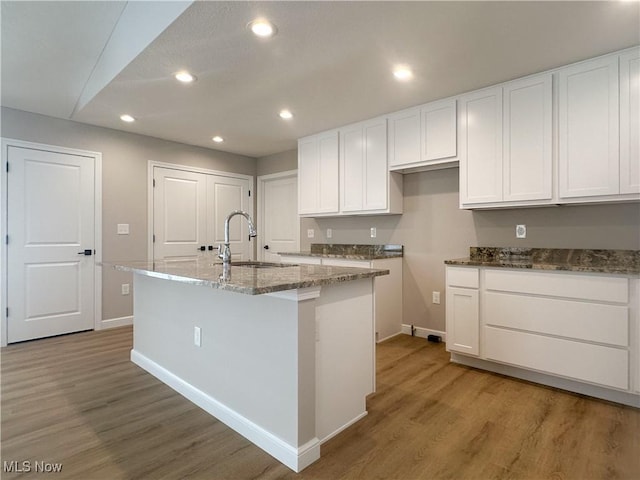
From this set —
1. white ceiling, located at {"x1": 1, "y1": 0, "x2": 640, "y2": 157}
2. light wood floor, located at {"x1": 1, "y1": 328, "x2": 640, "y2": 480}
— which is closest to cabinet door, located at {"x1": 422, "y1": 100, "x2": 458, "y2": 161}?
white ceiling, located at {"x1": 1, "y1": 0, "x2": 640, "y2": 157}

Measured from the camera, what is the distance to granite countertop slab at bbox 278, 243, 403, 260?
3.70m

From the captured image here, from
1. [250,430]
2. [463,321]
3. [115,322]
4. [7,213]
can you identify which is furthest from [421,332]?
[7,213]

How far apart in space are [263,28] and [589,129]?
2.34 m

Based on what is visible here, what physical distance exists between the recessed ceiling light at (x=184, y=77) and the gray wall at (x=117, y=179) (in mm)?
1904

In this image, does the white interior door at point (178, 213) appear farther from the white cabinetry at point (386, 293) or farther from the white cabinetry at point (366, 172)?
the white cabinetry at point (366, 172)

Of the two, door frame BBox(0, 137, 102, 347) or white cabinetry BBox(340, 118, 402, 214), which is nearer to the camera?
door frame BBox(0, 137, 102, 347)

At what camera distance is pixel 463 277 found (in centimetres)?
289

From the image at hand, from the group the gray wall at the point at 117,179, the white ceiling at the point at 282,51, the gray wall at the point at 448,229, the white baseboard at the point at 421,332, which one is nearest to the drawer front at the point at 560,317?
the gray wall at the point at 448,229

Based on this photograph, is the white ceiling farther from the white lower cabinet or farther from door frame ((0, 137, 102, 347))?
the white lower cabinet

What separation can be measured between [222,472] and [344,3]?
2.42m

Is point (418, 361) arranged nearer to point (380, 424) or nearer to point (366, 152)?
point (380, 424)

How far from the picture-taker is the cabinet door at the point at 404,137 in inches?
135

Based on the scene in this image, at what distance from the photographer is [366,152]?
12.6 ft

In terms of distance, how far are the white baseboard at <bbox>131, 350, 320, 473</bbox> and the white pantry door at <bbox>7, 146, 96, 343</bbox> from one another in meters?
2.00
